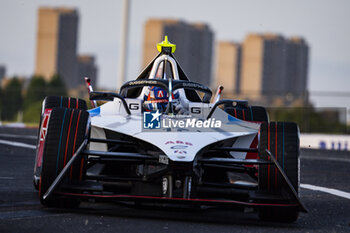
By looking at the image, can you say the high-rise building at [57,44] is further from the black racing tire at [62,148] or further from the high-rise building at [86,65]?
the black racing tire at [62,148]

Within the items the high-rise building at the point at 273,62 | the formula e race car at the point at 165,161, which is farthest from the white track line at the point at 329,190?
the high-rise building at the point at 273,62

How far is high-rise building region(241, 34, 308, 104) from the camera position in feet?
472

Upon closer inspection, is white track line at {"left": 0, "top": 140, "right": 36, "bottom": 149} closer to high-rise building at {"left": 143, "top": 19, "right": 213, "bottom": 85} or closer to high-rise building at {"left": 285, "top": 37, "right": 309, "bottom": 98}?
high-rise building at {"left": 143, "top": 19, "right": 213, "bottom": 85}

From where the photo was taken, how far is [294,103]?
26.1 m

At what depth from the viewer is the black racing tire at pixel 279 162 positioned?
250 inches

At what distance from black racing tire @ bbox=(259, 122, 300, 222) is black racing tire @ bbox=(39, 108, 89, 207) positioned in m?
1.76

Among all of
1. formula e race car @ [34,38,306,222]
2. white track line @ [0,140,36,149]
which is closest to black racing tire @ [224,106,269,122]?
formula e race car @ [34,38,306,222]

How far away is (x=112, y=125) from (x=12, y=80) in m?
66.9

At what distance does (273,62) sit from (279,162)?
159616 millimetres

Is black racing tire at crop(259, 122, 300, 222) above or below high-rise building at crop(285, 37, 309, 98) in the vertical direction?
below

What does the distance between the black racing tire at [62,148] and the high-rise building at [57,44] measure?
471 ft

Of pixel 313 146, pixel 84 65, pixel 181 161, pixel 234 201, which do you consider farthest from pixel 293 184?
pixel 84 65

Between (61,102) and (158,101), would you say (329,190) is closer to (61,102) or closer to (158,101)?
(158,101)

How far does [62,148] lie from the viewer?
20.4ft
